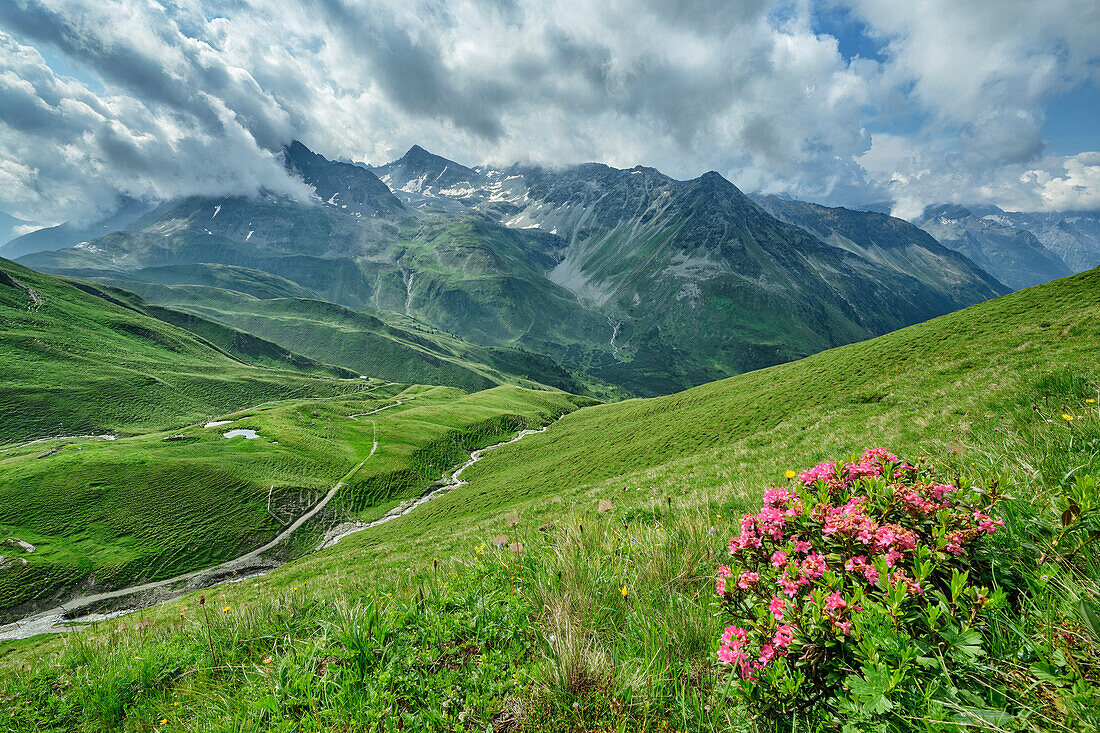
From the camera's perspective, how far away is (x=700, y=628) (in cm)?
351

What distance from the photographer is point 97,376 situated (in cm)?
14150

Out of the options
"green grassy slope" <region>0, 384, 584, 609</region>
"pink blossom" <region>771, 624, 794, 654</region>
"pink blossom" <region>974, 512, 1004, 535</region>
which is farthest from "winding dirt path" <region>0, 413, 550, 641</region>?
"pink blossom" <region>974, 512, 1004, 535</region>

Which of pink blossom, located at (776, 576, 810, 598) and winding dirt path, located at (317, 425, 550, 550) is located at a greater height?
pink blossom, located at (776, 576, 810, 598)

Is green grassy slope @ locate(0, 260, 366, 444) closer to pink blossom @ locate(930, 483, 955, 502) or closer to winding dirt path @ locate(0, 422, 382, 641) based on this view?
winding dirt path @ locate(0, 422, 382, 641)

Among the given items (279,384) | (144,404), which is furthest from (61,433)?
(279,384)

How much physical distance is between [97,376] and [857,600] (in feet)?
694

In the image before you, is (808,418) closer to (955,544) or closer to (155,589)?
(955,544)

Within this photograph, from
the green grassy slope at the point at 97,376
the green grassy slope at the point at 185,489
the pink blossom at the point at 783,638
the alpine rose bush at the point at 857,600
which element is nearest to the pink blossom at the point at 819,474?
the alpine rose bush at the point at 857,600

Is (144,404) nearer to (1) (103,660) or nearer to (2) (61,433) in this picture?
(2) (61,433)

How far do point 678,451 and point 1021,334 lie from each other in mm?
26586

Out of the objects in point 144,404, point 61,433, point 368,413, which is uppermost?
point 144,404

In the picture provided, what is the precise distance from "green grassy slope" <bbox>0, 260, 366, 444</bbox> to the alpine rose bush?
179230mm

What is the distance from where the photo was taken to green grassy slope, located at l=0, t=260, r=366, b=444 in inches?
4860

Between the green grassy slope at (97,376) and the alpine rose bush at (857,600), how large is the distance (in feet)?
588
